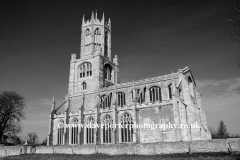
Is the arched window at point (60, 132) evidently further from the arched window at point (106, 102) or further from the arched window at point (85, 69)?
the arched window at point (85, 69)

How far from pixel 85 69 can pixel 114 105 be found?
49.0 feet

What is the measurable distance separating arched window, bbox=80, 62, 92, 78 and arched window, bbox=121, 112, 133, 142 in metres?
15.6

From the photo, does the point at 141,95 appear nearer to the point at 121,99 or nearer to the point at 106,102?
the point at 121,99

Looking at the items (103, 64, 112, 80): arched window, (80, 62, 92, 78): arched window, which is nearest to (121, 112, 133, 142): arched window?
(103, 64, 112, 80): arched window

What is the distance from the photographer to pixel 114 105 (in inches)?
1359

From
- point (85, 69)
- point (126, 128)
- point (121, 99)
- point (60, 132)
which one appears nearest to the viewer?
point (126, 128)

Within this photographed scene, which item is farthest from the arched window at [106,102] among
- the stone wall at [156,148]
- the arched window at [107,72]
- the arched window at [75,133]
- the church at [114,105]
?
the stone wall at [156,148]

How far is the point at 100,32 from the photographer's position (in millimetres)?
49812

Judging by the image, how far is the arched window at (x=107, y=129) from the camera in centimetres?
3453

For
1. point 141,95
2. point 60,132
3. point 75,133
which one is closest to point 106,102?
point 141,95

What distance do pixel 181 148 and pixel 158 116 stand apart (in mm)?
10588

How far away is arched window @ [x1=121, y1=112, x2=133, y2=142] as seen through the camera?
32.5 metres

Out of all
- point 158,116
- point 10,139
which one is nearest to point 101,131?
point 158,116

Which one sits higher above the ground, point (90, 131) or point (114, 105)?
point (114, 105)
